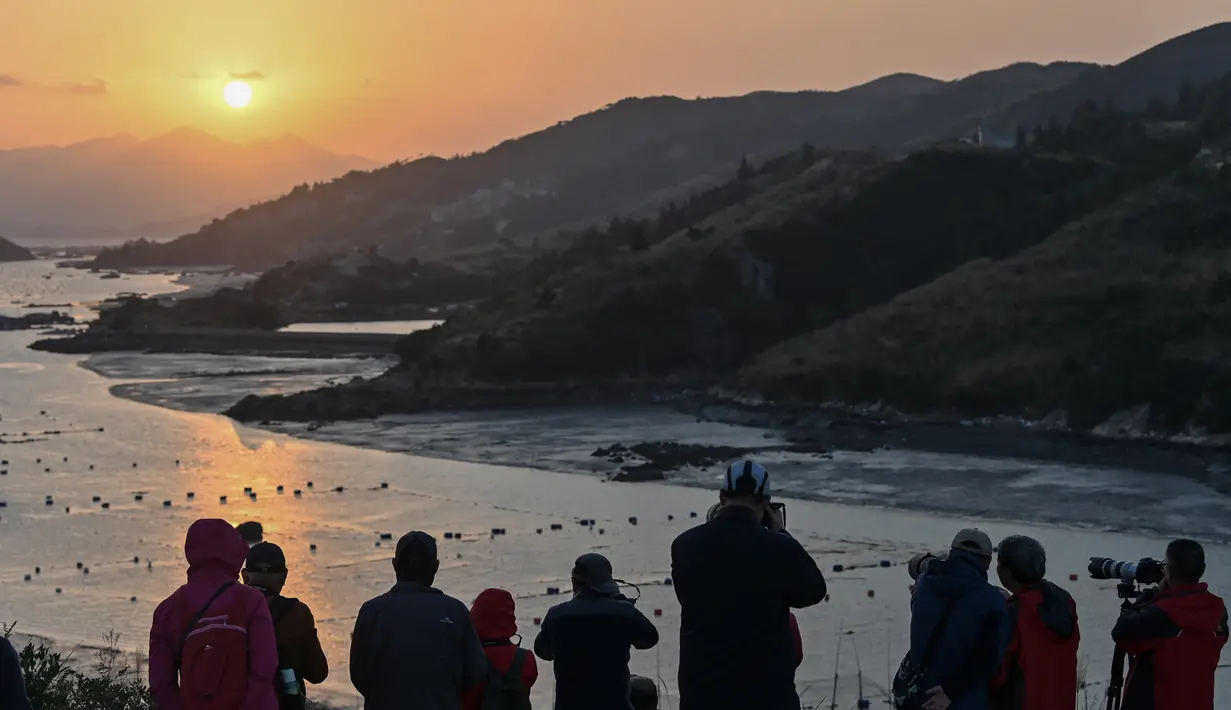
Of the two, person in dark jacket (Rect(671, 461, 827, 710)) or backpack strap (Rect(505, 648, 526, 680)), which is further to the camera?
backpack strap (Rect(505, 648, 526, 680))

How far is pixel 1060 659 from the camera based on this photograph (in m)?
7.68

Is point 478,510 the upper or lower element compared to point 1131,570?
lower

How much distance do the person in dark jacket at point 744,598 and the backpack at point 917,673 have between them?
0.68 m

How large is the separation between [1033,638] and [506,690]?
274 cm

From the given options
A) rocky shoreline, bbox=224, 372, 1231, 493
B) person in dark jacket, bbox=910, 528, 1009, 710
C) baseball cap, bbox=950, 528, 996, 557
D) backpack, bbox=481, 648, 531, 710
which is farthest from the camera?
rocky shoreline, bbox=224, 372, 1231, 493

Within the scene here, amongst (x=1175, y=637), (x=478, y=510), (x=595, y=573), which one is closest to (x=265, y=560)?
(x=595, y=573)

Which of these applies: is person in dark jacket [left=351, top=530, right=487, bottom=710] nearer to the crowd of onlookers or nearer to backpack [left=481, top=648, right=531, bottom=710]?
the crowd of onlookers

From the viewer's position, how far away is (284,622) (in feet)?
24.9

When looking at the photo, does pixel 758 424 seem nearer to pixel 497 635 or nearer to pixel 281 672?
pixel 497 635

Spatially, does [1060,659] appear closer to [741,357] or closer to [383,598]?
[383,598]

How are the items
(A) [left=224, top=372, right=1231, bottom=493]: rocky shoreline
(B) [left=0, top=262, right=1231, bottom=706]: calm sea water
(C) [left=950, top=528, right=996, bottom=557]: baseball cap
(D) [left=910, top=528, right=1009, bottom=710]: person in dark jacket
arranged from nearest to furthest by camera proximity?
(D) [left=910, top=528, right=1009, bottom=710]: person in dark jacket
(C) [left=950, top=528, right=996, bottom=557]: baseball cap
(B) [left=0, top=262, right=1231, bottom=706]: calm sea water
(A) [left=224, top=372, right=1231, bottom=493]: rocky shoreline

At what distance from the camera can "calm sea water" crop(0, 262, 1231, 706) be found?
25.5 m

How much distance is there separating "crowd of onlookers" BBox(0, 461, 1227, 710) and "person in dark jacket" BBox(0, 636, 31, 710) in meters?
0.92

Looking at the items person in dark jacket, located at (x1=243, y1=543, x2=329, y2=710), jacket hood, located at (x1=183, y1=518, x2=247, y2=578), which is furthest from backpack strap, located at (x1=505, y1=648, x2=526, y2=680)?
jacket hood, located at (x1=183, y1=518, x2=247, y2=578)
